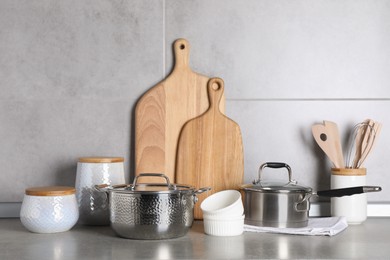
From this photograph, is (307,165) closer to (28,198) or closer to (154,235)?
(154,235)

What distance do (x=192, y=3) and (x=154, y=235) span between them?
70cm

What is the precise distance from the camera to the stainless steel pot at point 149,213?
4.25 ft

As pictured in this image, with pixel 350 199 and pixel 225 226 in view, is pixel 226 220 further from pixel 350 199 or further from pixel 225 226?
pixel 350 199

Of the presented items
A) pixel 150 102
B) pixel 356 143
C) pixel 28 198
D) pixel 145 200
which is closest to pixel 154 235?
pixel 145 200

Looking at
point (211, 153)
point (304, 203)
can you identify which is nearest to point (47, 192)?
point (211, 153)

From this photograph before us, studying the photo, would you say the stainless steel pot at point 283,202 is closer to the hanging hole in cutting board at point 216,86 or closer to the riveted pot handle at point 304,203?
the riveted pot handle at point 304,203

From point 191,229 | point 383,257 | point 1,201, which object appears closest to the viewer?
point 383,257

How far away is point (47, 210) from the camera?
4.45ft

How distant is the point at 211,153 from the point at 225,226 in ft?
1.01

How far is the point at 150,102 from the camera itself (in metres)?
1.63

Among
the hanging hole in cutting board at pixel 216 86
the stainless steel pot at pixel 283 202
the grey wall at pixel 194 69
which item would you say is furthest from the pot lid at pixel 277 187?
the hanging hole in cutting board at pixel 216 86

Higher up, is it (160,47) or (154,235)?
(160,47)

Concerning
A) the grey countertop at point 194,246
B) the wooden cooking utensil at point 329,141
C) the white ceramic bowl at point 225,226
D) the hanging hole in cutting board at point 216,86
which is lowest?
the grey countertop at point 194,246

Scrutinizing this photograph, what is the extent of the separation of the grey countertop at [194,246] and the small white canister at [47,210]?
0.02m
